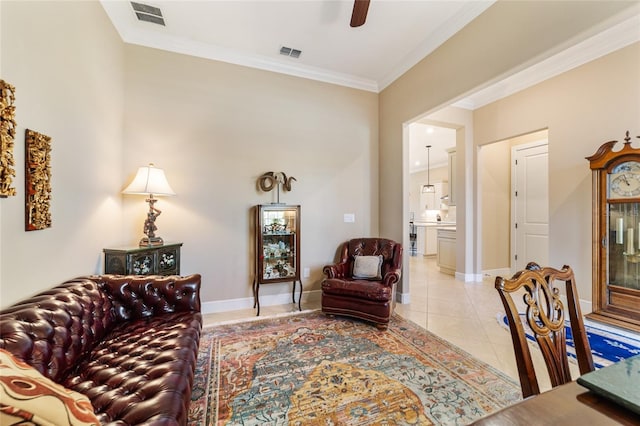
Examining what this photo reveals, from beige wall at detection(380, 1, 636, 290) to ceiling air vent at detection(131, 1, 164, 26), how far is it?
2975 millimetres

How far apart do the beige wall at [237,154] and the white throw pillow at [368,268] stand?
591 mm

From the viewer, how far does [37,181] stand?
160 cm

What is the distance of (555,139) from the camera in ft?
11.6

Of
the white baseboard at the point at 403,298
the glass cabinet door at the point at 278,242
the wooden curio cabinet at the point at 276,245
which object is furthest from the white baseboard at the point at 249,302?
the white baseboard at the point at 403,298

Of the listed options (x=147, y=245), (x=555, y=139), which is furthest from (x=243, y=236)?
(x=555, y=139)

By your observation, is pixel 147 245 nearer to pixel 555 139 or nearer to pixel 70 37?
pixel 70 37

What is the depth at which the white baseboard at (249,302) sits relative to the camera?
3.29 meters

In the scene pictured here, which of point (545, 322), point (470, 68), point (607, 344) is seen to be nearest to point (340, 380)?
point (545, 322)

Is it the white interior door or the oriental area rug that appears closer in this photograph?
the oriental area rug

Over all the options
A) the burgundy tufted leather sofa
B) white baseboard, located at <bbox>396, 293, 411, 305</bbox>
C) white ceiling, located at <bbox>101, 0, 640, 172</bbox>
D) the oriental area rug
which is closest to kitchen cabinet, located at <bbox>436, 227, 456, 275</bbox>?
white baseboard, located at <bbox>396, 293, 411, 305</bbox>

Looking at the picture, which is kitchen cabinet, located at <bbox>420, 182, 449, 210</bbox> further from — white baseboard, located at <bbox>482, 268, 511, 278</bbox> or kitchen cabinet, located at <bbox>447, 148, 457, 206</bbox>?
white baseboard, located at <bbox>482, 268, 511, 278</bbox>

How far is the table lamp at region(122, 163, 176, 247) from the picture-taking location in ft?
8.60

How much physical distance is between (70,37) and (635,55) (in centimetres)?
528

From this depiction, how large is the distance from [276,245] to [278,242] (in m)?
0.05
